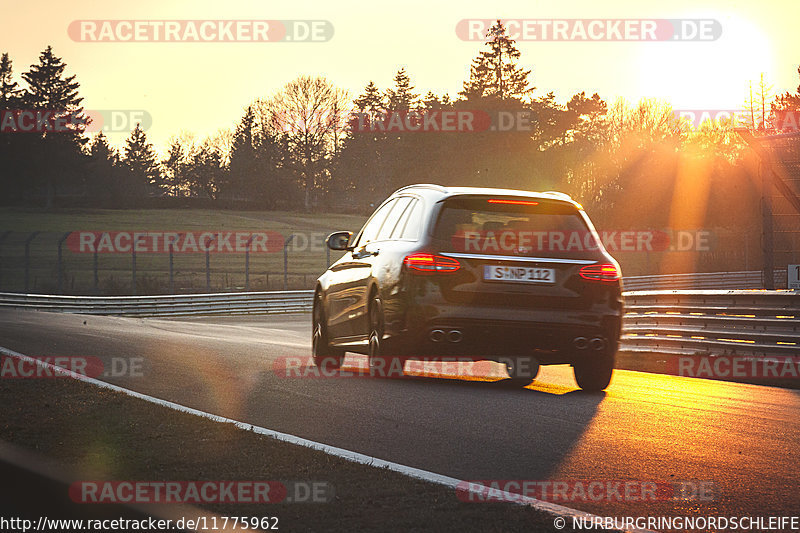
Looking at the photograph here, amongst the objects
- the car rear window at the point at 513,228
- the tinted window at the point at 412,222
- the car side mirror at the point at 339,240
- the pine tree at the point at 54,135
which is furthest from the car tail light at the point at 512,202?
the pine tree at the point at 54,135

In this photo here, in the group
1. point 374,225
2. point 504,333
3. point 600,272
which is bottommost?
point 504,333

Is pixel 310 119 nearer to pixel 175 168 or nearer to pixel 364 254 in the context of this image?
pixel 175 168

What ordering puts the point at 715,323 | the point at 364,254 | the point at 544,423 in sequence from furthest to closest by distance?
1. the point at 715,323
2. the point at 364,254
3. the point at 544,423

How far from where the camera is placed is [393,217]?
11.4 meters

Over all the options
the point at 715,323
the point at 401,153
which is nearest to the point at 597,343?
the point at 715,323

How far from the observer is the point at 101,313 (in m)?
38.3

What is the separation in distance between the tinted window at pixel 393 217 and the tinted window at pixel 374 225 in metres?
0.14

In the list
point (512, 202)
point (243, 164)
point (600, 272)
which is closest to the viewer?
point (600, 272)

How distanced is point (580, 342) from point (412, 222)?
1931 millimetres

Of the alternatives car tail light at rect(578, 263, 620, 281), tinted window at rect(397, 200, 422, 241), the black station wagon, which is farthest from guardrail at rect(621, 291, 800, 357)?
tinted window at rect(397, 200, 422, 241)

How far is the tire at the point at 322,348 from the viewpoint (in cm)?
1275

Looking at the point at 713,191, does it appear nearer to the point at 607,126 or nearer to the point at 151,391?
the point at 607,126

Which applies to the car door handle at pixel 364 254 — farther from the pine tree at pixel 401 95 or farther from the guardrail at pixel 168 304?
the pine tree at pixel 401 95

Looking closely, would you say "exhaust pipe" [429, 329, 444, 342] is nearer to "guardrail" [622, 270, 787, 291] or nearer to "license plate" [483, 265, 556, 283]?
"license plate" [483, 265, 556, 283]
